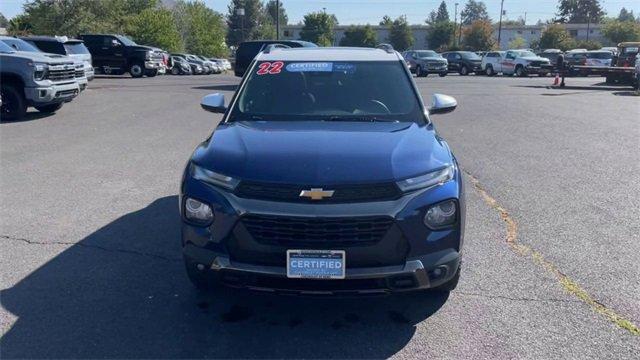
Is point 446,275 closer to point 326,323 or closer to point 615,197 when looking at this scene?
point 326,323

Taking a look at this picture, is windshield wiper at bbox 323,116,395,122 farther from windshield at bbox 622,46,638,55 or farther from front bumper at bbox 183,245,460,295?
windshield at bbox 622,46,638,55

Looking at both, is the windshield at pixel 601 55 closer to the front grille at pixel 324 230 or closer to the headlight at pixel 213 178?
the front grille at pixel 324 230

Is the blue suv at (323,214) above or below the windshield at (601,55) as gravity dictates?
below

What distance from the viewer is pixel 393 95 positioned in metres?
5.19

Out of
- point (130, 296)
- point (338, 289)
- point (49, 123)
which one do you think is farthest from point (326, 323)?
point (49, 123)

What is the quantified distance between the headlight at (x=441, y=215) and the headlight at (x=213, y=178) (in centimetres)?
118

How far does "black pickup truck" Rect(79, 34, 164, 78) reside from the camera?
107 feet

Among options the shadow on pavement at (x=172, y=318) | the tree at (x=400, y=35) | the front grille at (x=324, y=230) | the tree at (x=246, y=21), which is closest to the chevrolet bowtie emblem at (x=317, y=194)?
the front grille at (x=324, y=230)

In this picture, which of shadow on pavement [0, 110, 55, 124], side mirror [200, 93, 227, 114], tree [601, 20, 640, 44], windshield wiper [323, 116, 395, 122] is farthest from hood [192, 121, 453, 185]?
tree [601, 20, 640, 44]

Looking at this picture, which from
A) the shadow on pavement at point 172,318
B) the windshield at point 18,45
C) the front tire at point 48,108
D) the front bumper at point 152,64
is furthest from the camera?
A: the front bumper at point 152,64

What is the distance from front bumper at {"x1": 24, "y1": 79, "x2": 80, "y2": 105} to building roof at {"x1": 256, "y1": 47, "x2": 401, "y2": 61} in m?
9.24

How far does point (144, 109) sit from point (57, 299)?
1315 centimetres

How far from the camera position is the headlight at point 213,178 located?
370cm

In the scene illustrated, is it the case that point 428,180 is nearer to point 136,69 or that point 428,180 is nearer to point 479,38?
point 136,69
